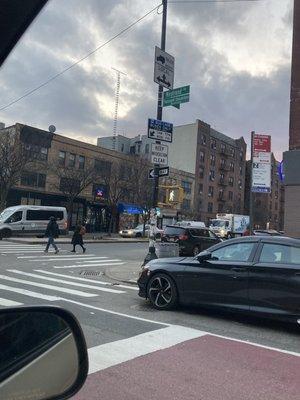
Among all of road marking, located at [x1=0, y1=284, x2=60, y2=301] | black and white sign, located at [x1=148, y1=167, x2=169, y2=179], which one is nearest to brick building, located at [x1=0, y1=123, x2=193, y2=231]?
black and white sign, located at [x1=148, y1=167, x2=169, y2=179]

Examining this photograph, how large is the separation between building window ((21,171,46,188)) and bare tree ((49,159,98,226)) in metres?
0.96

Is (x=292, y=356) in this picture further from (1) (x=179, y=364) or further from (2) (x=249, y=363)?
(1) (x=179, y=364)

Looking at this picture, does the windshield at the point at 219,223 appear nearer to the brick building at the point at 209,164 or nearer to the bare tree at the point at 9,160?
the brick building at the point at 209,164

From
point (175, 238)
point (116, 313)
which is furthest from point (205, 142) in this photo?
point (116, 313)

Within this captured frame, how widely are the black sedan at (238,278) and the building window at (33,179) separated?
35.8m

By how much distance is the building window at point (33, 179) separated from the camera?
144 ft

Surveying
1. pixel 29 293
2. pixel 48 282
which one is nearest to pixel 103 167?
pixel 48 282

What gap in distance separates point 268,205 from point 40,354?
112 metres

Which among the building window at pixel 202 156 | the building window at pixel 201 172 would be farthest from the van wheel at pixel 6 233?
the building window at pixel 202 156

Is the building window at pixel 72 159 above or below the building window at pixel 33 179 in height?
above

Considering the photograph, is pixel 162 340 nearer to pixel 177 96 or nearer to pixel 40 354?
pixel 40 354

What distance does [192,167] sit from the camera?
265 ft

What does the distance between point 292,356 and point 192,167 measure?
75163mm

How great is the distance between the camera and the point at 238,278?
816cm
